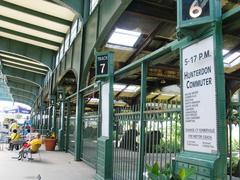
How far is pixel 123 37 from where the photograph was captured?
14.4 m

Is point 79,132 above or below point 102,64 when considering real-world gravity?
below

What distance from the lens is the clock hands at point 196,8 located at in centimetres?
391

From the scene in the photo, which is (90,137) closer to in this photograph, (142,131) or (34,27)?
(142,131)

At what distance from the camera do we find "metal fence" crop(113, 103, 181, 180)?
17.3 feet

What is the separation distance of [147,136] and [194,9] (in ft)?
9.96

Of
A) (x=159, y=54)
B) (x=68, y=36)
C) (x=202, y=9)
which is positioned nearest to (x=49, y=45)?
(x=68, y=36)

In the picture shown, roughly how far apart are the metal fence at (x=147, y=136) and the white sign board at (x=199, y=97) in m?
0.65

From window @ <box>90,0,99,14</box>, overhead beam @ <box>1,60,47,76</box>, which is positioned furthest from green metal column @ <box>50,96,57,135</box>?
window @ <box>90,0,99,14</box>

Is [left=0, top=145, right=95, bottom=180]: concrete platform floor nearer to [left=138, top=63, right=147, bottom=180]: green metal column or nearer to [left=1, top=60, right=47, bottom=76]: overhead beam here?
[left=138, top=63, right=147, bottom=180]: green metal column

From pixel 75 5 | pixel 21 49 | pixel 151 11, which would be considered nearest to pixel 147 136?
pixel 151 11

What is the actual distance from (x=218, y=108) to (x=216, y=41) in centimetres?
85

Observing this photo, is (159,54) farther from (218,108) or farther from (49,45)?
(49,45)

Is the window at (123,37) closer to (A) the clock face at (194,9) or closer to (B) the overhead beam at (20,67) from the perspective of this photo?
(A) the clock face at (194,9)

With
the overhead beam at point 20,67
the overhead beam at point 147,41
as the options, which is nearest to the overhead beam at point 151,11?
the overhead beam at point 147,41
